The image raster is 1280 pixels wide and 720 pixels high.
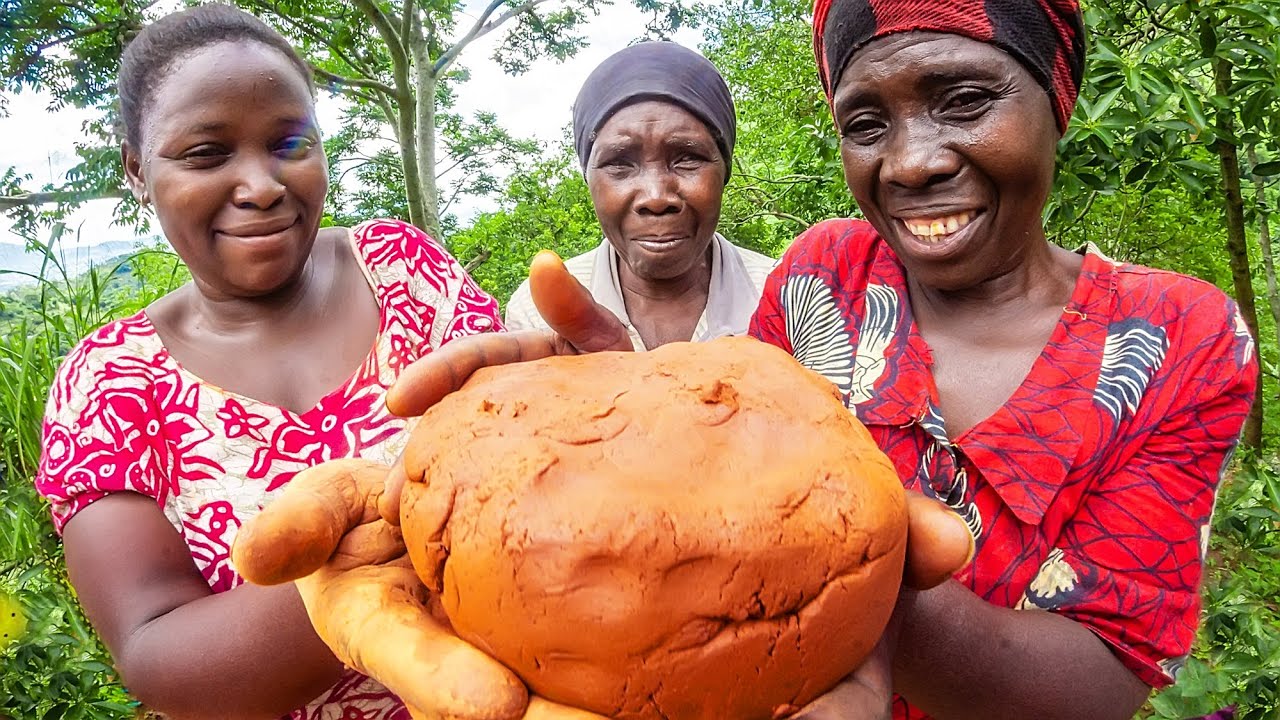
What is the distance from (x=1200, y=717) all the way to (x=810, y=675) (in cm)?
180

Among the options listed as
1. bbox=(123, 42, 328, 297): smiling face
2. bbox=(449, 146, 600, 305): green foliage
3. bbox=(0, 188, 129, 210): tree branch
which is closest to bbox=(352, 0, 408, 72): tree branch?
bbox=(449, 146, 600, 305): green foliage

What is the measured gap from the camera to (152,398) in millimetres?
1468

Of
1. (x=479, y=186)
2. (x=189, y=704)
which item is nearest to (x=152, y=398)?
(x=189, y=704)

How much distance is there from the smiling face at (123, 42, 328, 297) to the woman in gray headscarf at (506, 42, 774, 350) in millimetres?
741

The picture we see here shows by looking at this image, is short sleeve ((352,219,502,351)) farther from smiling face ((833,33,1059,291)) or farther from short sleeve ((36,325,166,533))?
smiling face ((833,33,1059,291))

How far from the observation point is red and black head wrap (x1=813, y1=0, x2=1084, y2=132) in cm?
126

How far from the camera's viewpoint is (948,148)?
4.29 ft

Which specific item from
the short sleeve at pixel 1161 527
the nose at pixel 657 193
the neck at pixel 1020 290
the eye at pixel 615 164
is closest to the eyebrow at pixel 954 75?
the neck at pixel 1020 290

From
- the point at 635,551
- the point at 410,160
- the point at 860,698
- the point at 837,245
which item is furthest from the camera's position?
the point at 410,160

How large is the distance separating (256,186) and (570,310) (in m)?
0.76

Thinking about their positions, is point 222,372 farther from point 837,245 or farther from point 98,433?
point 837,245

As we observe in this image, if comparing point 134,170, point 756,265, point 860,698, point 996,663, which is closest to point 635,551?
point 860,698

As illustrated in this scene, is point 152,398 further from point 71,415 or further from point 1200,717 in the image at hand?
point 1200,717

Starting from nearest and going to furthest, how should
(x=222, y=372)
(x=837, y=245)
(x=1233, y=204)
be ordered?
(x=222, y=372)
(x=837, y=245)
(x=1233, y=204)
